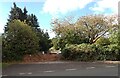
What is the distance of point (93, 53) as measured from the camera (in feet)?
66.3

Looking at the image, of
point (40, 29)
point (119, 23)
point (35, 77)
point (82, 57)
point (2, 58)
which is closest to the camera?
point (35, 77)

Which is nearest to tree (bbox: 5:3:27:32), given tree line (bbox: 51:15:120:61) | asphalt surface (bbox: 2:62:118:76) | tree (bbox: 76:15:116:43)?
tree line (bbox: 51:15:120:61)

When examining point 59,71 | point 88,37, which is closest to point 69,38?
point 88,37

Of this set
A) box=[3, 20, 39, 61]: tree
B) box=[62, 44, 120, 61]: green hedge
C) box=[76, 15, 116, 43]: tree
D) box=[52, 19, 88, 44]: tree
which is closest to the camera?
box=[3, 20, 39, 61]: tree

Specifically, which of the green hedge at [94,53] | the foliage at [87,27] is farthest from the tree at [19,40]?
the foliage at [87,27]

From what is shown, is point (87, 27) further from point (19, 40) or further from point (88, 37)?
point (19, 40)

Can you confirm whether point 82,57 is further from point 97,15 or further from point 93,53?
point 97,15

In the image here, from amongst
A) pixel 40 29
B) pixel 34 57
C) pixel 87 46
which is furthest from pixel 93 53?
pixel 40 29

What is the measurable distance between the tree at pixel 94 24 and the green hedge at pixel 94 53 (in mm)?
6271

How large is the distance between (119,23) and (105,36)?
86.2 inches

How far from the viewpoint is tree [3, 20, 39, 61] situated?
18.8 metres

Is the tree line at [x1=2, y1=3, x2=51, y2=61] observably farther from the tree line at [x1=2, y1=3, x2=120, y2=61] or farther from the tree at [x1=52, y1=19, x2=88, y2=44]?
the tree at [x1=52, y1=19, x2=88, y2=44]

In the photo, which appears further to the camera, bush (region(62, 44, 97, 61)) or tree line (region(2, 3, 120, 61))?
bush (region(62, 44, 97, 61))

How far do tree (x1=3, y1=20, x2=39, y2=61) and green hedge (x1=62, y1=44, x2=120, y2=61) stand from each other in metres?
3.48
